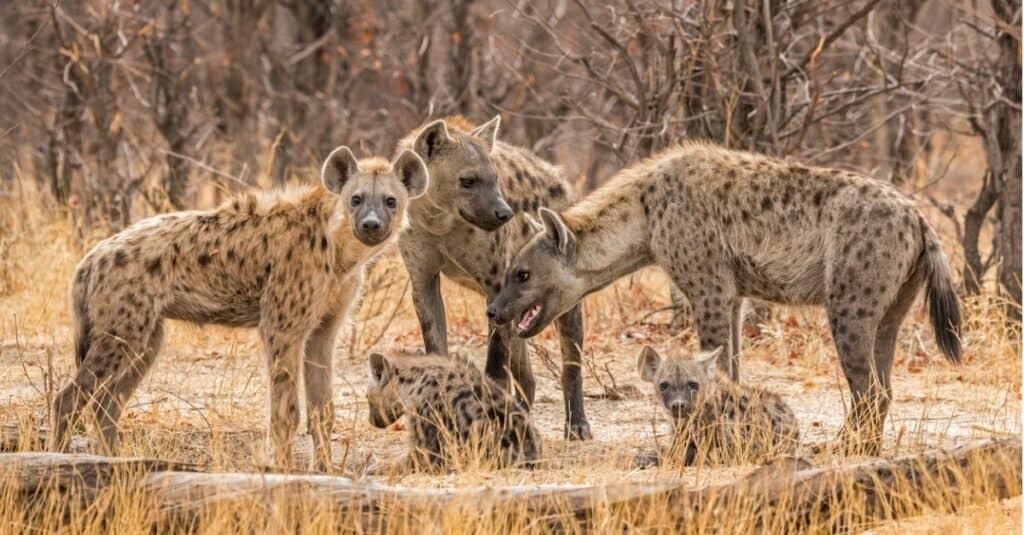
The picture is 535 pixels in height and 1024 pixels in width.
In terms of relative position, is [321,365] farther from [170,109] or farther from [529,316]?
[170,109]

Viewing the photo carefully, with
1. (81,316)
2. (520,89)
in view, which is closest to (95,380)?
(81,316)

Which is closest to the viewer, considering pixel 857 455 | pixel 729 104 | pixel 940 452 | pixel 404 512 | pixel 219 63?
pixel 404 512

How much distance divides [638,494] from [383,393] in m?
1.56

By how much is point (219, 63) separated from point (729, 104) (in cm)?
613

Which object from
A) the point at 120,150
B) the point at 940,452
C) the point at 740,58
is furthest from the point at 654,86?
the point at 120,150

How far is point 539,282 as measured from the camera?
5922 mm

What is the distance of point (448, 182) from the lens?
6.00 metres

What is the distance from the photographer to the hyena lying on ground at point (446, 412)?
5.04 meters

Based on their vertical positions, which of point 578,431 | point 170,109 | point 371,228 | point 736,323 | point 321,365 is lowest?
point 578,431

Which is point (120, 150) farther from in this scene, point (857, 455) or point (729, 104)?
point (857, 455)

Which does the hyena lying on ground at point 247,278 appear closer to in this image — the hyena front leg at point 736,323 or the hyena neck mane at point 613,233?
the hyena neck mane at point 613,233

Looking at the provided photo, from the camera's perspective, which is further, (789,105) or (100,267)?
(789,105)

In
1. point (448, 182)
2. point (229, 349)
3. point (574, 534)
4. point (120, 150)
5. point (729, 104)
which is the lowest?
point (574, 534)

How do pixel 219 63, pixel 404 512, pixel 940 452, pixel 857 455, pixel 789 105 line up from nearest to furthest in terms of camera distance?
pixel 404 512 → pixel 940 452 → pixel 857 455 → pixel 789 105 → pixel 219 63
